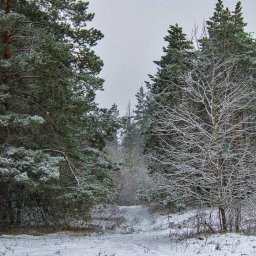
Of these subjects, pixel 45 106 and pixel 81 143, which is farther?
pixel 81 143

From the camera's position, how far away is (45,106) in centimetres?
1538

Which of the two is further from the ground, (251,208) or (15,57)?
(15,57)

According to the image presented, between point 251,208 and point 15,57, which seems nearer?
point 15,57

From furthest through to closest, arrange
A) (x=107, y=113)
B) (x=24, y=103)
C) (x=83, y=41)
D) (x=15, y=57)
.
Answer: (x=107, y=113)
(x=83, y=41)
(x=24, y=103)
(x=15, y=57)

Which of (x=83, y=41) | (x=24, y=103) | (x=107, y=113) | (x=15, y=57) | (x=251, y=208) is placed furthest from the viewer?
(x=107, y=113)

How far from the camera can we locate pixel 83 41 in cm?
1642

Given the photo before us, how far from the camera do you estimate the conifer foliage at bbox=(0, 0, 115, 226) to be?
13.2 metres

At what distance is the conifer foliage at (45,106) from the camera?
13195mm

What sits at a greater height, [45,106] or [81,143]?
[45,106]

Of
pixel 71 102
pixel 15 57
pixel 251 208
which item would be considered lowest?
pixel 251 208

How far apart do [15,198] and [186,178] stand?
7.26m

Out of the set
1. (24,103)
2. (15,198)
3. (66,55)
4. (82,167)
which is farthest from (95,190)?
(66,55)

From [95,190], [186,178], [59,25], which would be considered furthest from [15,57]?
[186,178]

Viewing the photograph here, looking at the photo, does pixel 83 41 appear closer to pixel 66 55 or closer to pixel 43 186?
pixel 66 55
